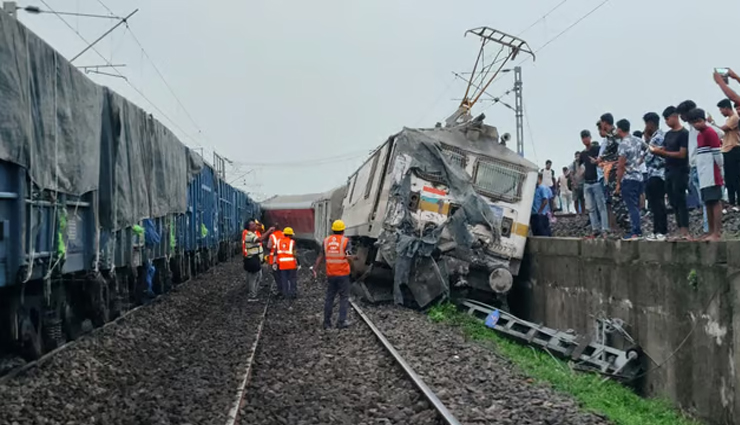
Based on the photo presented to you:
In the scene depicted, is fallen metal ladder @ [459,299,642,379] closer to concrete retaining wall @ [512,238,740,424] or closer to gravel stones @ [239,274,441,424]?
concrete retaining wall @ [512,238,740,424]

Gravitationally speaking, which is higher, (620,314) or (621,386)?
(620,314)

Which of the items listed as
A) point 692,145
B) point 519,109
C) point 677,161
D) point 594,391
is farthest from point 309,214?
point 594,391

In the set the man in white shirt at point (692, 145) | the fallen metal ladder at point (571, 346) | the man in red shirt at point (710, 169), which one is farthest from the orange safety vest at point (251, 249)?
the man in red shirt at point (710, 169)

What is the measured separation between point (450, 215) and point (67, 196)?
6697 millimetres

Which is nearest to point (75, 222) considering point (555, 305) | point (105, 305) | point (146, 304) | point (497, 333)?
point (105, 305)

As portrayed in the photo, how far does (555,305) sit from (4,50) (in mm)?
8676

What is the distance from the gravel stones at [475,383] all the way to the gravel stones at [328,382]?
29 centimetres

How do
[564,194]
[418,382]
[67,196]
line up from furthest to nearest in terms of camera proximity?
[564,194], [67,196], [418,382]

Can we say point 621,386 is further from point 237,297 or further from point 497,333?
point 237,297

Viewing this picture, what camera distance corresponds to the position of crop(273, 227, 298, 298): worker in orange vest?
14742 mm

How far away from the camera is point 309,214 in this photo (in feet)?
125

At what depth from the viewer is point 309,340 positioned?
33.4 feet

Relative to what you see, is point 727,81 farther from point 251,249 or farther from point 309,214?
point 309,214

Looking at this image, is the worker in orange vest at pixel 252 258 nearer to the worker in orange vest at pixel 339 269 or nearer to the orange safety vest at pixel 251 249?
the orange safety vest at pixel 251 249
